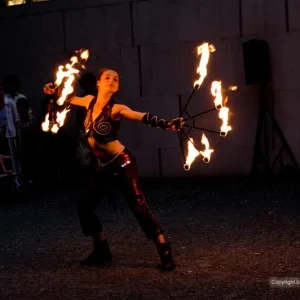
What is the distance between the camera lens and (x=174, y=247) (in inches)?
293

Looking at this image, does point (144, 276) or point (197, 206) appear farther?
point (197, 206)

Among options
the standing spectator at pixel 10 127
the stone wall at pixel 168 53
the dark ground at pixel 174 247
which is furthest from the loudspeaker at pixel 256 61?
the standing spectator at pixel 10 127

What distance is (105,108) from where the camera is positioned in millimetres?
6715

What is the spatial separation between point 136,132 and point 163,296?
8.35m

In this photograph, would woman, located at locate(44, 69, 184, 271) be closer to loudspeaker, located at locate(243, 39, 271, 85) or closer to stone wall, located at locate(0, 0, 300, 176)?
loudspeaker, located at locate(243, 39, 271, 85)

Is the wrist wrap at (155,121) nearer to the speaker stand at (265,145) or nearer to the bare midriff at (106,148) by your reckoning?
the bare midriff at (106,148)

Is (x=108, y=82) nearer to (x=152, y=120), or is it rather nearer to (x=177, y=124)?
(x=152, y=120)

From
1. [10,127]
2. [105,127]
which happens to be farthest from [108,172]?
[10,127]

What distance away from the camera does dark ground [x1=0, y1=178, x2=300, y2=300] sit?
5875mm

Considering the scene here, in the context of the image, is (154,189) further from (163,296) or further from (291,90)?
(163,296)

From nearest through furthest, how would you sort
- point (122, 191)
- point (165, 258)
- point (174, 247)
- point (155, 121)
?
1. point (155, 121)
2. point (165, 258)
3. point (122, 191)
4. point (174, 247)

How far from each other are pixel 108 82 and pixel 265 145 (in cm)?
646

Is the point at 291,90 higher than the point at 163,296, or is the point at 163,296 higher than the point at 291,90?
the point at 291,90

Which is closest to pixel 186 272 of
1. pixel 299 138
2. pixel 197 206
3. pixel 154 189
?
pixel 197 206
